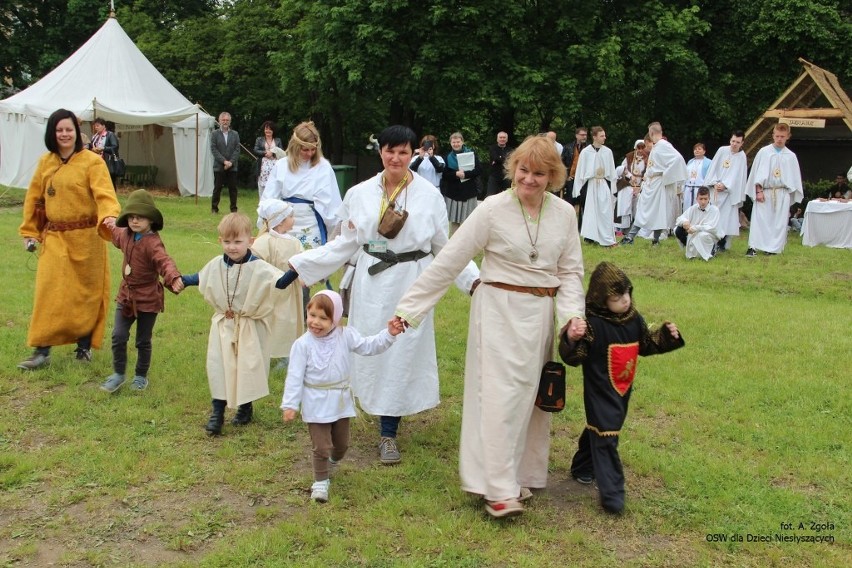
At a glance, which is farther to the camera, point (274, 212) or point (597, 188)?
point (597, 188)

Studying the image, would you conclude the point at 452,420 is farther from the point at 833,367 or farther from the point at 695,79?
the point at 695,79

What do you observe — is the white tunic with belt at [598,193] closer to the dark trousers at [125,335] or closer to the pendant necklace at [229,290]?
the dark trousers at [125,335]

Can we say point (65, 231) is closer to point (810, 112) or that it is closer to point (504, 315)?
point (504, 315)

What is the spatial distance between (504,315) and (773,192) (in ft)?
35.3

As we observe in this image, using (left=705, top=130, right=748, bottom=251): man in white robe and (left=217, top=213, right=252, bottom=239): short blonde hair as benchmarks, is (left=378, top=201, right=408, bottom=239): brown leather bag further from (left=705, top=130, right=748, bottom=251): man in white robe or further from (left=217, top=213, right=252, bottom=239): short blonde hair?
(left=705, top=130, right=748, bottom=251): man in white robe

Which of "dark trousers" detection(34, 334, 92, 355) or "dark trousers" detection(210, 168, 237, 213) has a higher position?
"dark trousers" detection(210, 168, 237, 213)

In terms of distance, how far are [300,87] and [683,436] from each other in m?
22.9

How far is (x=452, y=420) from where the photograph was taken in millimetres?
5797

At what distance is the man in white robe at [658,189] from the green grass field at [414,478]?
7292mm

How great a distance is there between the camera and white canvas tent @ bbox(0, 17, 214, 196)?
20062 millimetres

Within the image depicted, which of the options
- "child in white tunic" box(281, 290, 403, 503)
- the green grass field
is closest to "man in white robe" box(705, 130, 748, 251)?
the green grass field

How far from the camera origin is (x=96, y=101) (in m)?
19.7

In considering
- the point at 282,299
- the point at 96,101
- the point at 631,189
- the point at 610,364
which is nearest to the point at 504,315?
the point at 610,364

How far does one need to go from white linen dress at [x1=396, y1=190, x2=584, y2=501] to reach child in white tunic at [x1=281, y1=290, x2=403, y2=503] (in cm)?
42
